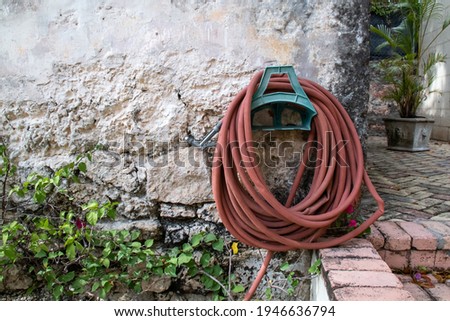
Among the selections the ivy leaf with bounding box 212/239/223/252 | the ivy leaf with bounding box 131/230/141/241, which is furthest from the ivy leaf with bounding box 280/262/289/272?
the ivy leaf with bounding box 131/230/141/241

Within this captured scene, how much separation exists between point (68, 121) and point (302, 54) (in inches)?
53.2

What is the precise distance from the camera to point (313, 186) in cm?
167

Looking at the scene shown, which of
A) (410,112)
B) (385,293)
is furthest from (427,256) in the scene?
(410,112)

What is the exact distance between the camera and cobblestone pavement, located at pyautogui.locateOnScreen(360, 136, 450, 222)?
87.7 inches

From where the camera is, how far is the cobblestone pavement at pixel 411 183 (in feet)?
7.30

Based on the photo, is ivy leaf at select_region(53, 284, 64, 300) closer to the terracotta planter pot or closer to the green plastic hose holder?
the green plastic hose holder

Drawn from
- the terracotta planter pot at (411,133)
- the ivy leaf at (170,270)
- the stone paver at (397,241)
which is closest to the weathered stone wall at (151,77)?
the ivy leaf at (170,270)

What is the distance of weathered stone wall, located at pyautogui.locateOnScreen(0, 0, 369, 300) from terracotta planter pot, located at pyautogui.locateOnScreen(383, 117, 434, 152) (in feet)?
11.9

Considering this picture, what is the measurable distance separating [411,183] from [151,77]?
2462 millimetres

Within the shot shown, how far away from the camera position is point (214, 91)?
1.82 meters

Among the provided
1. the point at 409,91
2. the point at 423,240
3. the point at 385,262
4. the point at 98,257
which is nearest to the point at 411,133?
the point at 409,91

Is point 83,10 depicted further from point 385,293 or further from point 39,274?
point 385,293

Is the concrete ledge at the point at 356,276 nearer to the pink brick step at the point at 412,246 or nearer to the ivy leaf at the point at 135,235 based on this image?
the pink brick step at the point at 412,246

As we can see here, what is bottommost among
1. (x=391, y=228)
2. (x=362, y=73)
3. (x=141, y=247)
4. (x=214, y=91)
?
(x=141, y=247)
